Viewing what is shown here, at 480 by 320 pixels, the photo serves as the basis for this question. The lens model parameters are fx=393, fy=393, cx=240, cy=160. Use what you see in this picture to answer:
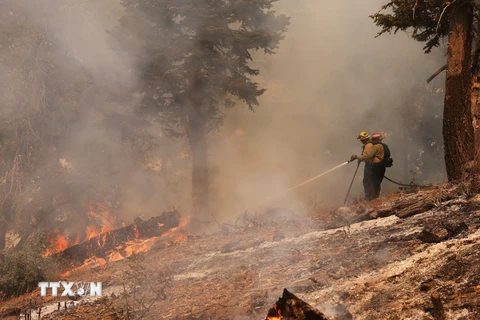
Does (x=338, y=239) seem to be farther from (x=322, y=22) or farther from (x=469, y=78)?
(x=322, y=22)

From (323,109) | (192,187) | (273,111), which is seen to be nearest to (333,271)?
(192,187)

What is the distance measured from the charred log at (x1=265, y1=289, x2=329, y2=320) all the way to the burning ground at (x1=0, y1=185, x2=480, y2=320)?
0.53 m

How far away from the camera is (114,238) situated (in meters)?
10.8

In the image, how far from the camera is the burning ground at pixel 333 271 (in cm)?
347

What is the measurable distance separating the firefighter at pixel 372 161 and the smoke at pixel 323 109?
646 cm

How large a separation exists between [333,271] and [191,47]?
28.6 feet

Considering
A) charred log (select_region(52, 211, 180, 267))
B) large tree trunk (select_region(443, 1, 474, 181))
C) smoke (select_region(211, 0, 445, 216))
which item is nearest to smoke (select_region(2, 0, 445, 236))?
smoke (select_region(211, 0, 445, 216))

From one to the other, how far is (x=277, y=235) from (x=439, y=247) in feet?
11.1

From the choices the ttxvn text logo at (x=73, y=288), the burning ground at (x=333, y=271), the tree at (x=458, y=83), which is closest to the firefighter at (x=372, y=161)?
the burning ground at (x=333, y=271)

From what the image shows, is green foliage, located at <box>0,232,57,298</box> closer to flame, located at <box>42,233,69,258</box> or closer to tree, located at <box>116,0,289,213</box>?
flame, located at <box>42,233,69,258</box>

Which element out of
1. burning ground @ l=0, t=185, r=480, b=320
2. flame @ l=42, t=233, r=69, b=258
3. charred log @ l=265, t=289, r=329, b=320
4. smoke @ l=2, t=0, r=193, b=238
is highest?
smoke @ l=2, t=0, r=193, b=238

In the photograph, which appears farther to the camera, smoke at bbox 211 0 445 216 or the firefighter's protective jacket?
smoke at bbox 211 0 445 216

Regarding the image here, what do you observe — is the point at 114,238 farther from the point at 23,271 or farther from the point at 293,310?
the point at 293,310

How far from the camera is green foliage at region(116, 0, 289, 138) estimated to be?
38.0ft
